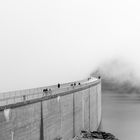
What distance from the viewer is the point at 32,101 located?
3603cm

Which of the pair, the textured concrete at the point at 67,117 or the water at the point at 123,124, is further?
the water at the point at 123,124

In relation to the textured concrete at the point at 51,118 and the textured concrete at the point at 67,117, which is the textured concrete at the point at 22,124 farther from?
the textured concrete at the point at 67,117

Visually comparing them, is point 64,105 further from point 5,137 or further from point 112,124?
point 112,124

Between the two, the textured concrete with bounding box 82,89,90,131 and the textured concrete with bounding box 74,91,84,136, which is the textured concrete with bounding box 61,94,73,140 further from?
the textured concrete with bounding box 82,89,90,131

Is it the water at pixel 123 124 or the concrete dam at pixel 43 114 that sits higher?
the concrete dam at pixel 43 114

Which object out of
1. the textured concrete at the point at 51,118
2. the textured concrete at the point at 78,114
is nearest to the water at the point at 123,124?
the textured concrete at the point at 78,114

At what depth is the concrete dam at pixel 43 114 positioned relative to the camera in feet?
101

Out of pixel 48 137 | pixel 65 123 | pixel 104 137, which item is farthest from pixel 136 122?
pixel 48 137

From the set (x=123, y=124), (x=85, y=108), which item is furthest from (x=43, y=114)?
(x=123, y=124)

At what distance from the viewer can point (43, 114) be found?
131 ft

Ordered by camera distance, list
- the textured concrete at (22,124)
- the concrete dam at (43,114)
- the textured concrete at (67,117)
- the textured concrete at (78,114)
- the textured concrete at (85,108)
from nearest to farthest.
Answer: the textured concrete at (22,124) → the concrete dam at (43,114) → the textured concrete at (67,117) → the textured concrete at (78,114) → the textured concrete at (85,108)

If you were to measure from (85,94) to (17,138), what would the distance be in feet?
121

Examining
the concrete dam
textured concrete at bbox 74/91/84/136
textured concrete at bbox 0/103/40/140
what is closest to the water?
the concrete dam

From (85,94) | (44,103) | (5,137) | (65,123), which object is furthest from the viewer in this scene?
(85,94)
